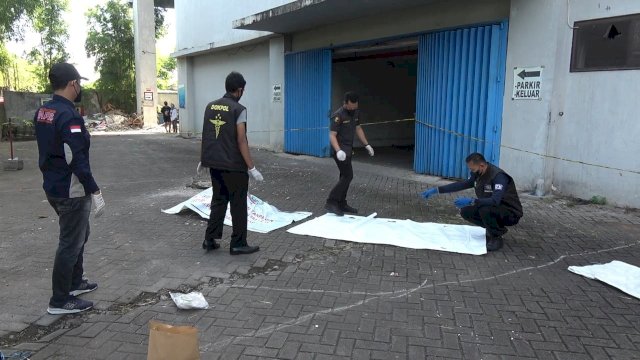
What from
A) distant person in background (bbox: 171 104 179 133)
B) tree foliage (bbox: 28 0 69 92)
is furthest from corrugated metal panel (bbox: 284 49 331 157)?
tree foliage (bbox: 28 0 69 92)

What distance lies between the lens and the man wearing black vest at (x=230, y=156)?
4.99 m

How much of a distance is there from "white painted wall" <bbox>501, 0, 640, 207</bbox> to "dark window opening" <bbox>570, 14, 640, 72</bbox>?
94 millimetres

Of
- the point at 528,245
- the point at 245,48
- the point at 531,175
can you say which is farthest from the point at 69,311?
the point at 245,48

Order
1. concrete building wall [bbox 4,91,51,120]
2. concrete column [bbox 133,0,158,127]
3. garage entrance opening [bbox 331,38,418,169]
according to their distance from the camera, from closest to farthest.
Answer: garage entrance opening [bbox 331,38,418,169] < concrete building wall [bbox 4,91,51,120] < concrete column [bbox 133,0,158,127]

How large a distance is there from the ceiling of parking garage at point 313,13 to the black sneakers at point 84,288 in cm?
731

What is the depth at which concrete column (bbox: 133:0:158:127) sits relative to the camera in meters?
27.7

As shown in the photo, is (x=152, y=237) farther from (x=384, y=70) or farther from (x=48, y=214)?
(x=384, y=70)

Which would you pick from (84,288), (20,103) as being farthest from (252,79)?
(84,288)

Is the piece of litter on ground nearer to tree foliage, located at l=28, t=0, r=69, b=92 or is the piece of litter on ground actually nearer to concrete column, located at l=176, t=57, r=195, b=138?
concrete column, located at l=176, t=57, r=195, b=138

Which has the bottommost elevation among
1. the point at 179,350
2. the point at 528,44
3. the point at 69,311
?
the point at 69,311

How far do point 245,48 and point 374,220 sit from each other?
11183mm

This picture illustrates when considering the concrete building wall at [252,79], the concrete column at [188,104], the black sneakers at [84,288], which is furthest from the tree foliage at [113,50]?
the black sneakers at [84,288]

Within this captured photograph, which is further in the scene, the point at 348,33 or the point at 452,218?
the point at 348,33

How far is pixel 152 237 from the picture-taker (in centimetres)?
592
